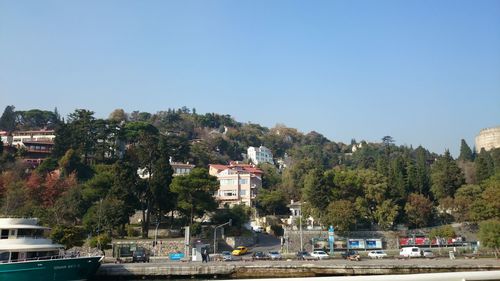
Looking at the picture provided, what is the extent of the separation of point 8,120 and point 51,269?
106 meters

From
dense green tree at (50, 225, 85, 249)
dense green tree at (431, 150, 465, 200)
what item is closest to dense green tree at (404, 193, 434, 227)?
dense green tree at (431, 150, 465, 200)

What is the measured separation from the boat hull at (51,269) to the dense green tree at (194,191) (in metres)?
20.2

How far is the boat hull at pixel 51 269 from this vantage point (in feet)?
95.6

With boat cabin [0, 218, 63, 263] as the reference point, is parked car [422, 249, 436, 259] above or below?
below

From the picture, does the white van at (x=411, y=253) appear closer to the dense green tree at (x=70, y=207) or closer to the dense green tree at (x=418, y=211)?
the dense green tree at (x=418, y=211)

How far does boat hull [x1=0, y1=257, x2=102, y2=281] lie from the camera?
29.1 metres

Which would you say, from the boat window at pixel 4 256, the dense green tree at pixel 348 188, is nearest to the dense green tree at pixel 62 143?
the dense green tree at pixel 348 188

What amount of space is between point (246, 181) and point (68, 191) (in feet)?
112

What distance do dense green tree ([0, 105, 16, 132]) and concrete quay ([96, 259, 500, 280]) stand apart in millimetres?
100059

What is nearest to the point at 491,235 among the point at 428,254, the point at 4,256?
the point at 428,254

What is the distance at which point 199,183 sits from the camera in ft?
177

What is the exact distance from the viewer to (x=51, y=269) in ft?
100

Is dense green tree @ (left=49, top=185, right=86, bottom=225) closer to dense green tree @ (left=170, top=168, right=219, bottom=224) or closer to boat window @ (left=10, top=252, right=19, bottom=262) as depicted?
dense green tree @ (left=170, top=168, right=219, bottom=224)

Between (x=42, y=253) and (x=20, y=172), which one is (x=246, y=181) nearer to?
(x=20, y=172)
